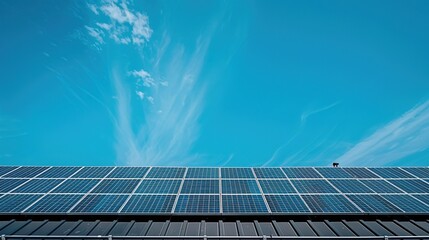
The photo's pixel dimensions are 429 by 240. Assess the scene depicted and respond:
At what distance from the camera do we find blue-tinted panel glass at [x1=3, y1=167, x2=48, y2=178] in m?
20.4

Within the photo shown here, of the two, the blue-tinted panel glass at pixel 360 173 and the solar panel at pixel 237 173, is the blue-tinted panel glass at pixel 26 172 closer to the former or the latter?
the solar panel at pixel 237 173

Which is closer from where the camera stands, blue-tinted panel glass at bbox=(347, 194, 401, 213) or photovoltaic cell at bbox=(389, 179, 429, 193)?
blue-tinted panel glass at bbox=(347, 194, 401, 213)

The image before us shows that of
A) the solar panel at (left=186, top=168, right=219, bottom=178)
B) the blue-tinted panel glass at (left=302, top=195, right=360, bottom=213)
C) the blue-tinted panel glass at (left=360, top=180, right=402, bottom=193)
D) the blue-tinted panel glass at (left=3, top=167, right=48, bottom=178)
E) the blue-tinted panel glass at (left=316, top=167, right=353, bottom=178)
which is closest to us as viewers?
the blue-tinted panel glass at (left=302, top=195, right=360, bottom=213)

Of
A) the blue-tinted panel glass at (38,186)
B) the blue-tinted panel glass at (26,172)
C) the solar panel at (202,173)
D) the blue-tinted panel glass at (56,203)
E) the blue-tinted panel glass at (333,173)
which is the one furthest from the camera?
the blue-tinted panel glass at (26,172)

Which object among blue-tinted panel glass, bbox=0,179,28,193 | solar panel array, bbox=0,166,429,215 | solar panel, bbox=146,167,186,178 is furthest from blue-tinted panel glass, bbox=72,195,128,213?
blue-tinted panel glass, bbox=0,179,28,193

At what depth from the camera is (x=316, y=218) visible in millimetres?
14250

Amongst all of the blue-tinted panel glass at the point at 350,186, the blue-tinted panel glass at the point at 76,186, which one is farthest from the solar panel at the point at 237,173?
the blue-tinted panel glass at the point at 76,186

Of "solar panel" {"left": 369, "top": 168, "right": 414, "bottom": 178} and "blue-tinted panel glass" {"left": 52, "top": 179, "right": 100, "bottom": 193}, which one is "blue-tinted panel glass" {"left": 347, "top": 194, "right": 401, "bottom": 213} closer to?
"solar panel" {"left": 369, "top": 168, "right": 414, "bottom": 178}

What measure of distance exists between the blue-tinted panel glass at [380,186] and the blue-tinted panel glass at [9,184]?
79.9ft

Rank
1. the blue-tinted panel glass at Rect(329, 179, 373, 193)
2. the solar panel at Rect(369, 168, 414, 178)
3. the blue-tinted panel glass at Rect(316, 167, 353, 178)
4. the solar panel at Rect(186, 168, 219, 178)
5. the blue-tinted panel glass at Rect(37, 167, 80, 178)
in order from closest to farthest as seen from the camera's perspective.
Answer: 1. the blue-tinted panel glass at Rect(329, 179, 373, 193)
2. the blue-tinted panel glass at Rect(316, 167, 353, 178)
3. the solar panel at Rect(186, 168, 219, 178)
4. the solar panel at Rect(369, 168, 414, 178)
5. the blue-tinted panel glass at Rect(37, 167, 80, 178)

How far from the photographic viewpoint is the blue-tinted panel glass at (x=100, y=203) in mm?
14578

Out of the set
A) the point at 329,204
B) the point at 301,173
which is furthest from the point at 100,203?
the point at 301,173

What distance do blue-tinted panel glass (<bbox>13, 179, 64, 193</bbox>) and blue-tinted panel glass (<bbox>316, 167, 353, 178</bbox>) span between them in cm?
1979

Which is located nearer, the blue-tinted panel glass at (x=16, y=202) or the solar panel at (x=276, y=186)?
the blue-tinted panel glass at (x=16, y=202)
